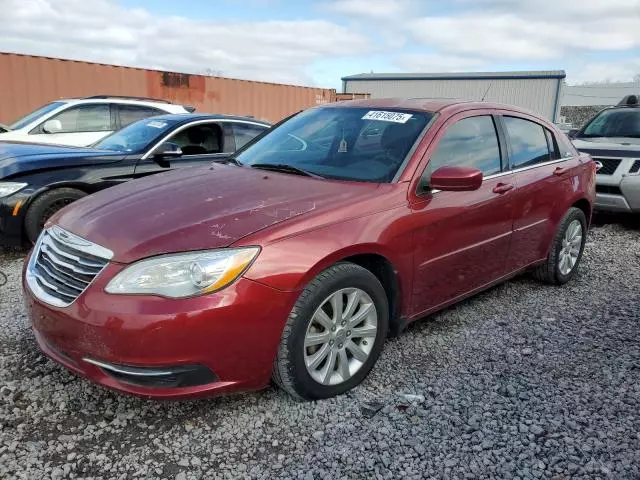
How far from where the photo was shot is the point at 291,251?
2.49m

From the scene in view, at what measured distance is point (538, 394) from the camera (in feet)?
9.59

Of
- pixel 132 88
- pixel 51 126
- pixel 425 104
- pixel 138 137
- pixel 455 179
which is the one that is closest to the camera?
pixel 455 179

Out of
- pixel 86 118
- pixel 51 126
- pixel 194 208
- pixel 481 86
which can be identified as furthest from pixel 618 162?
pixel 481 86

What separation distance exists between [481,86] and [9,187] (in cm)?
2923

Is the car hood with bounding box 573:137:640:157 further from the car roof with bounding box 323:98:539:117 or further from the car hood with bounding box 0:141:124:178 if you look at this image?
the car hood with bounding box 0:141:124:178

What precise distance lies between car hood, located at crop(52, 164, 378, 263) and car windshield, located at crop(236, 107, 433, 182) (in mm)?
191

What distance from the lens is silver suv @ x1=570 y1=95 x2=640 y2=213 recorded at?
22.6 ft

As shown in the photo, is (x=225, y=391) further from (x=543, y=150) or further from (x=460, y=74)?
(x=460, y=74)

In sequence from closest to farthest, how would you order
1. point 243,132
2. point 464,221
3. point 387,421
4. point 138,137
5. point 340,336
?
1. point 387,421
2. point 340,336
3. point 464,221
4. point 138,137
5. point 243,132

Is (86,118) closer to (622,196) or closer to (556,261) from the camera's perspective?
(556,261)

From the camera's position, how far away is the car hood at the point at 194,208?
2.44 meters

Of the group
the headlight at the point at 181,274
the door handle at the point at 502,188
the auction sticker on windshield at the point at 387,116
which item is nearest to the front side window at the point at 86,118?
the auction sticker on windshield at the point at 387,116

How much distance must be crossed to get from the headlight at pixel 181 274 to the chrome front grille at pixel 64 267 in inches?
6.9

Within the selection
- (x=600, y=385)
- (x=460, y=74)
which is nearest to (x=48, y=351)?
(x=600, y=385)
